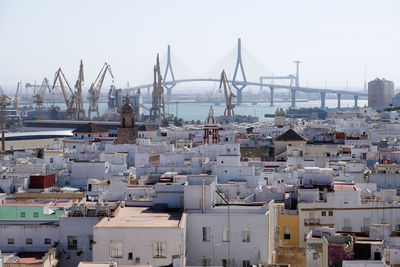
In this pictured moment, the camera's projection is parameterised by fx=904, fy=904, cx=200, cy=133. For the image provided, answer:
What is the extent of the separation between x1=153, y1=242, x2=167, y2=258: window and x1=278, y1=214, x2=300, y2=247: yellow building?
5370 mm

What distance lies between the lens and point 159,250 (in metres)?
13.9

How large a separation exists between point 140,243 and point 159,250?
1.03ft

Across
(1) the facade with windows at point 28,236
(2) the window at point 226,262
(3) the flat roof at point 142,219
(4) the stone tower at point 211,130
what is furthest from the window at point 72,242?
(4) the stone tower at point 211,130

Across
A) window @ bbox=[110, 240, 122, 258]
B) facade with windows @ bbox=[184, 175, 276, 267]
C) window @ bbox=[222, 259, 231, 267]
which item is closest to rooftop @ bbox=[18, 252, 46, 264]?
window @ bbox=[110, 240, 122, 258]

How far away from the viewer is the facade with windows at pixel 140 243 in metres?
13.9

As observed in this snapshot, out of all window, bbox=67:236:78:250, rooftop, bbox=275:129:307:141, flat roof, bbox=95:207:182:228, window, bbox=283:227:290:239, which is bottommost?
window, bbox=283:227:290:239

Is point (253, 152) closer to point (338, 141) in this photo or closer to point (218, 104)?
point (338, 141)

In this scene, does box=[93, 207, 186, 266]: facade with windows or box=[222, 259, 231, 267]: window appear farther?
box=[222, 259, 231, 267]: window

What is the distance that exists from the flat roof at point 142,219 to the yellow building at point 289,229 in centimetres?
389

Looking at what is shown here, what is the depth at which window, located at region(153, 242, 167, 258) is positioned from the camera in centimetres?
1392

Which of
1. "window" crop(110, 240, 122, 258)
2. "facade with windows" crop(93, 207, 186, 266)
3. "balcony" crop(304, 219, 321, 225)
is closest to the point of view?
"facade with windows" crop(93, 207, 186, 266)

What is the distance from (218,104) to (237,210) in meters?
175

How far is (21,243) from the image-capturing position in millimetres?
16344

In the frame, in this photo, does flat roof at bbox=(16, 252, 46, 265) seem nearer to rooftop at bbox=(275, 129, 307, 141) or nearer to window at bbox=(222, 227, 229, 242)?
window at bbox=(222, 227, 229, 242)
